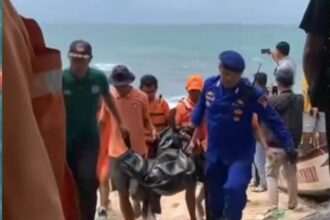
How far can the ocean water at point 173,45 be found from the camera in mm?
37000

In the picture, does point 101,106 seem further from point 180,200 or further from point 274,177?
point 180,200

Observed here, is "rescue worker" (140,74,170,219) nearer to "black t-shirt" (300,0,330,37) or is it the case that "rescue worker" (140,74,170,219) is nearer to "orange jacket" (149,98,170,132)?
"orange jacket" (149,98,170,132)

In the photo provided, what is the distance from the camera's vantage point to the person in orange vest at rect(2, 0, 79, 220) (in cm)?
123

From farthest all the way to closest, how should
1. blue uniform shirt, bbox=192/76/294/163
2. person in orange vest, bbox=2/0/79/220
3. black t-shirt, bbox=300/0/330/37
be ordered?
blue uniform shirt, bbox=192/76/294/163, black t-shirt, bbox=300/0/330/37, person in orange vest, bbox=2/0/79/220

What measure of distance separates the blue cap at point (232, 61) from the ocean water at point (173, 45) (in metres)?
14.1

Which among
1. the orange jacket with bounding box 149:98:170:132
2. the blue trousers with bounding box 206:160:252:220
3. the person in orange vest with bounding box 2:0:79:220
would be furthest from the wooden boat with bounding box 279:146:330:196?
the person in orange vest with bounding box 2:0:79:220

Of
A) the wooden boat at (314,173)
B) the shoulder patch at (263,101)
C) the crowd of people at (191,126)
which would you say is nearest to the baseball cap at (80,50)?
the crowd of people at (191,126)

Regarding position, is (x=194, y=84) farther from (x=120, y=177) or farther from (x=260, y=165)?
(x=260, y=165)

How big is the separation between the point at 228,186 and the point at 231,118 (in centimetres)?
50

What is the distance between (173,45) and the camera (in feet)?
204

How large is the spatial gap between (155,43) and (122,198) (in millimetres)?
57708

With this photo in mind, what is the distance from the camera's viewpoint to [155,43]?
65.2 meters

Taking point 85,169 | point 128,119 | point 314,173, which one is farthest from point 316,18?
point 314,173

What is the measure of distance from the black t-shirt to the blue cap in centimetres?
342
